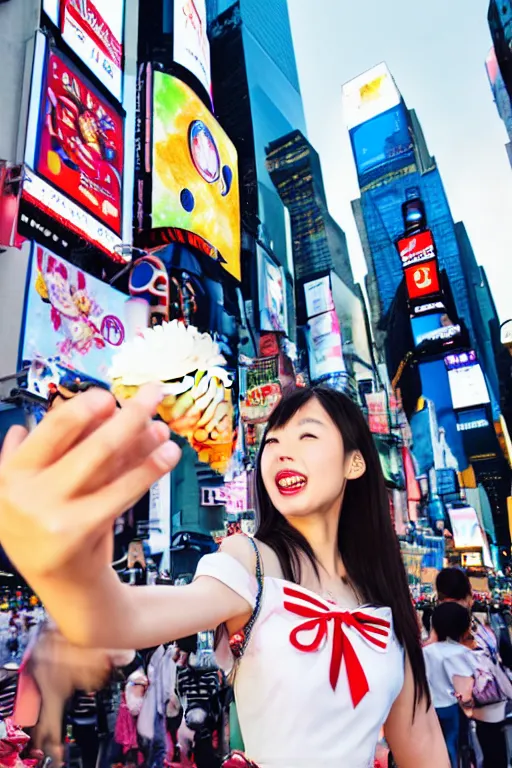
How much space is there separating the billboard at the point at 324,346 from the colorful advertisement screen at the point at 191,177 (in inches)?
189

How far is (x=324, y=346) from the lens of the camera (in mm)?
13422

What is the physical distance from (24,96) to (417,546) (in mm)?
12629

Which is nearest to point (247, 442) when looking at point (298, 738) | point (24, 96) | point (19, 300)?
point (19, 300)

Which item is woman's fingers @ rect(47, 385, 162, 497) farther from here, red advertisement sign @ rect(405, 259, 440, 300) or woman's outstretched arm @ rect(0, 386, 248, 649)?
red advertisement sign @ rect(405, 259, 440, 300)

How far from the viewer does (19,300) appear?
4.77 metres

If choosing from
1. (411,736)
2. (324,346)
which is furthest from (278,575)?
(324,346)

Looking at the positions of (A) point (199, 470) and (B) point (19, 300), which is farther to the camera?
(A) point (199, 470)

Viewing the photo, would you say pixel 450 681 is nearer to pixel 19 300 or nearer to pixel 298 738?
pixel 298 738

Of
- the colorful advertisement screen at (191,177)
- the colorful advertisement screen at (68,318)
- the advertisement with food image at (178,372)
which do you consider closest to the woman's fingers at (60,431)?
the advertisement with food image at (178,372)

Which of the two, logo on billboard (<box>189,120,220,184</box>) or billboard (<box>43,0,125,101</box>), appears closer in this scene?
billboard (<box>43,0,125,101</box>)

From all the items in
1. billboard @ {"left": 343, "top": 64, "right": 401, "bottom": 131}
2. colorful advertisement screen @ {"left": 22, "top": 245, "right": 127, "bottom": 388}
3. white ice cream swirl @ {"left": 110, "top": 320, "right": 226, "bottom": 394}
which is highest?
billboard @ {"left": 343, "top": 64, "right": 401, "bottom": 131}

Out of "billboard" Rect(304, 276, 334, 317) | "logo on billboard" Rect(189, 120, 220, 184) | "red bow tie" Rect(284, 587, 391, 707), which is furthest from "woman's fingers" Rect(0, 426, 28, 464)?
"billboard" Rect(304, 276, 334, 317)

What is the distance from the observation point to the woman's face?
46.3 inches

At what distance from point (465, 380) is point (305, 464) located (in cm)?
1479
